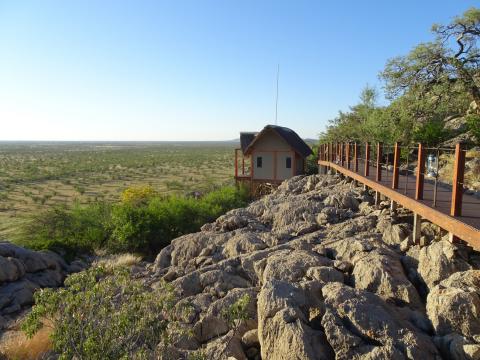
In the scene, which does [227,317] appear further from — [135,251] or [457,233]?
[135,251]

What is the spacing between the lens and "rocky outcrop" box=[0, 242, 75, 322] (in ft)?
38.4

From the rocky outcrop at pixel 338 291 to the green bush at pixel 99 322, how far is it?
88 centimetres

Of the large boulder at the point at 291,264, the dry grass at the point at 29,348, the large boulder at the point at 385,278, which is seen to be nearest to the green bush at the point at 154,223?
the dry grass at the point at 29,348

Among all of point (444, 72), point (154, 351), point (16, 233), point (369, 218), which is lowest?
point (16, 233)

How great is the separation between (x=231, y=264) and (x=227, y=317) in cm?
230

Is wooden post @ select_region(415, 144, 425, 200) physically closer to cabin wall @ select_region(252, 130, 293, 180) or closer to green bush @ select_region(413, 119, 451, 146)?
green bush @ select_region(413, 119, 451, 146)

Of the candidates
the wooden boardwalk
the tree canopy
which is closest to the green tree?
the tree canopy

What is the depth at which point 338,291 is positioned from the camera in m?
6.56

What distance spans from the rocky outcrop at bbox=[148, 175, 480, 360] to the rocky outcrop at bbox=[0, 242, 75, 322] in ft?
14.5

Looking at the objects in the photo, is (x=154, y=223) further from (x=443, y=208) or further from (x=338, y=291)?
(x=443, y=208)

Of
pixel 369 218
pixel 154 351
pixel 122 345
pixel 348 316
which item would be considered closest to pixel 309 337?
pixel 348 316

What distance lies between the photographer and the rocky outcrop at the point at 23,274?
11.7 meters

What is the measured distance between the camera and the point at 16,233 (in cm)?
2320

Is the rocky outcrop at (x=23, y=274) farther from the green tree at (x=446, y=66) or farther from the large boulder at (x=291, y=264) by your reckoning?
the green tree at (x=446, y=66)
